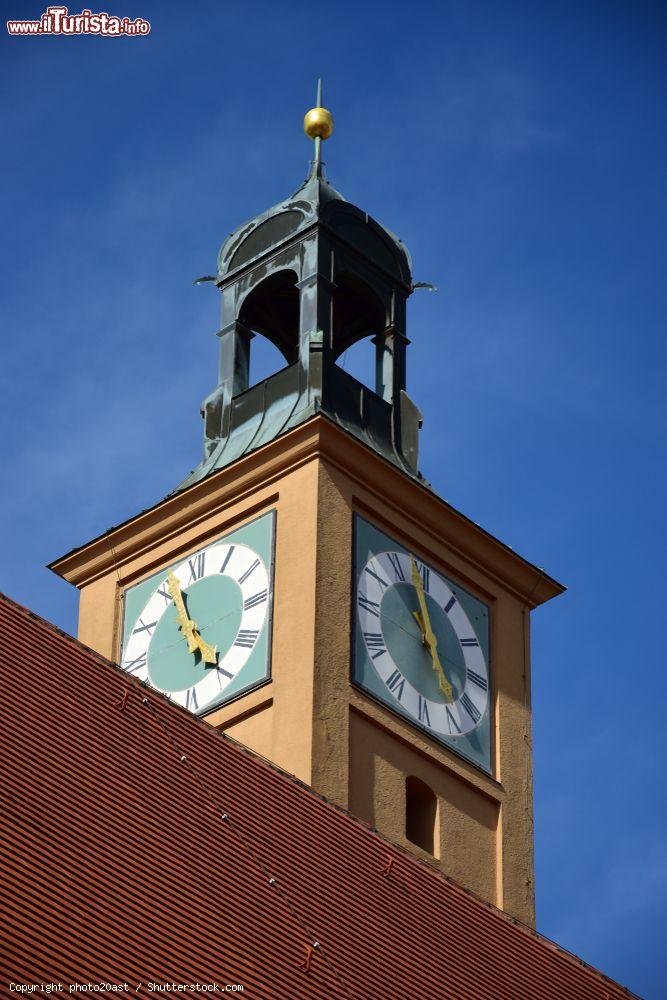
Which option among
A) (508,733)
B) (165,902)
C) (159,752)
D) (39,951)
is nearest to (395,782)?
(508,733)

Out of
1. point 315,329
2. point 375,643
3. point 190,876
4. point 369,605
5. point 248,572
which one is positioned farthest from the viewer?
point 315,329

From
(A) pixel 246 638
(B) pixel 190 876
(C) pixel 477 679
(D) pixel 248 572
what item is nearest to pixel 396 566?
(C) pixel 477 679

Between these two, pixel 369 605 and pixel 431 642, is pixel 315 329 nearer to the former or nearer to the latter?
pixel 369 605

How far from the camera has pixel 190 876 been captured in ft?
58.4

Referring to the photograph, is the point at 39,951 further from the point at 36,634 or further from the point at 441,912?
the point at 441,912

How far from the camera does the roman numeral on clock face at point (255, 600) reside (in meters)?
25.0

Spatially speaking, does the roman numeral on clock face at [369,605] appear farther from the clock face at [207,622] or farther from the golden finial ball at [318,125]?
the golden finial ball at [318,125]

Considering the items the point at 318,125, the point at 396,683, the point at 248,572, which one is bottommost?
the point at 396,683

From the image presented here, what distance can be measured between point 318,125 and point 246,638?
732 cm

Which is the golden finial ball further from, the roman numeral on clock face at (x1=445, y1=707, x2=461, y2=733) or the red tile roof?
the red tile roof

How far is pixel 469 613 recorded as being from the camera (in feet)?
86.8

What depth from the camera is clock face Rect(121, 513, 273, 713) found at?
24.8 m

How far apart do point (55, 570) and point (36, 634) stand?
25.7 ft

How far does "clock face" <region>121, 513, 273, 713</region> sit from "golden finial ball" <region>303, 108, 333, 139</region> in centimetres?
584
